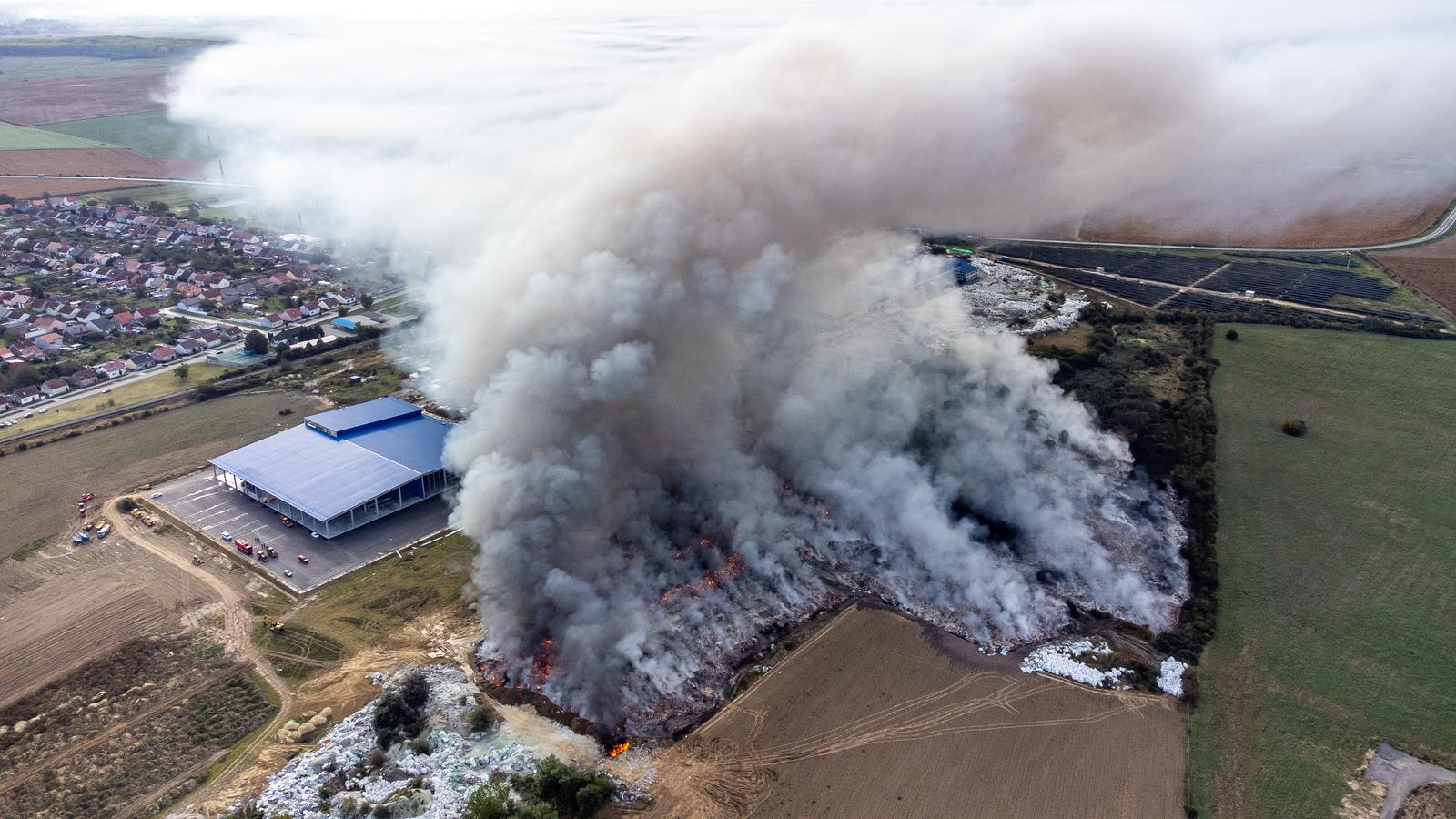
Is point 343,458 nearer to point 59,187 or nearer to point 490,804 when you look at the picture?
point 490,804

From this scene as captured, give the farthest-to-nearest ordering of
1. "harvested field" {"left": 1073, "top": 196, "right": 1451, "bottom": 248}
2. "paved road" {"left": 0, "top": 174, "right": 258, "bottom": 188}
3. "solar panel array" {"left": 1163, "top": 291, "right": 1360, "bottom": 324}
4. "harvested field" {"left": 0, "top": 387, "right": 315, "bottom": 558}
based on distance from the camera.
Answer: "paved road" {"left": 0, "top": 174, "right": 258, "bottom": 188}
"harvested field" {"left": 1073, "top": 196, "right": 1451, "bottom": 248}
"solar panel array" {"left": 1163, "top": 291, "right": 1360, "bottom": 324}
"harvested field" {"left": 0, "top": 387, "right": 315, "bottom": 558}

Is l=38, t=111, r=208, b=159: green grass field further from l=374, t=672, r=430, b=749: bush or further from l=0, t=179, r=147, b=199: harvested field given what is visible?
l=374, t=672, r=430, b=749: bush

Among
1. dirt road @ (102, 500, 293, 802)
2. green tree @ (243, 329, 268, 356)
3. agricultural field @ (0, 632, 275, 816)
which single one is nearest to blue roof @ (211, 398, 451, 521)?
dirt road @ (102, 500, 293, 802)

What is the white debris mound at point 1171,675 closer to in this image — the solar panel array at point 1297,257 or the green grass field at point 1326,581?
the green grass field at point 1326,581

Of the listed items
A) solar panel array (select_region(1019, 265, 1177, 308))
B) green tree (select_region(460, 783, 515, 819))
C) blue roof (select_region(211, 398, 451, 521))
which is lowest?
green tree (select_region(460, 783, 515, 819))

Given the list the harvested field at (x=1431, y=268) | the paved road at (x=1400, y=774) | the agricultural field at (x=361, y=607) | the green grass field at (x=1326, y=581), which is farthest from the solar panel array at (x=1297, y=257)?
the agricultural field at (x=361, y=607)

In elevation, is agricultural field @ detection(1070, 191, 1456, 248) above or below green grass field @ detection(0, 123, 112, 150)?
below

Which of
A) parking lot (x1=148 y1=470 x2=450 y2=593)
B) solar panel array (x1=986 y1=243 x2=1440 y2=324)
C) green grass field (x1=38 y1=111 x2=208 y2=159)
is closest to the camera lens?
parking lot (x1=148 y1=470 x2=450 y2=593)
